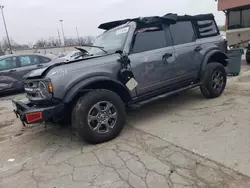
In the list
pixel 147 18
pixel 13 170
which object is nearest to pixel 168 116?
pixel 147 18

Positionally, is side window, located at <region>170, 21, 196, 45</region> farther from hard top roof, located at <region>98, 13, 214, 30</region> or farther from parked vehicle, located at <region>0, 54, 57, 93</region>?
parked vehicle, located at <region>0, 54, 57, 93</region>

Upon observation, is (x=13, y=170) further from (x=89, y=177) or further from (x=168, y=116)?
(x=168, y=116)

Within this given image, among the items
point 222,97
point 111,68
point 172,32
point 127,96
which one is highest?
point 172,32

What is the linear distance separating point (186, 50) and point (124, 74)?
1.67 m

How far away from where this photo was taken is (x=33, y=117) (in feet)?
10.3

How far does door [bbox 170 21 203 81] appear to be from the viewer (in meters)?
4.49

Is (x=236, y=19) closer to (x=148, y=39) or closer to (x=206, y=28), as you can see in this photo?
(x=206, y=28)

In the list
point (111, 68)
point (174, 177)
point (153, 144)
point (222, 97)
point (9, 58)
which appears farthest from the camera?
point (9, 58)

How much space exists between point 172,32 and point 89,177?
3230 millimetres

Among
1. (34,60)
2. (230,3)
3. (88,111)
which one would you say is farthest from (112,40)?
(230,3)

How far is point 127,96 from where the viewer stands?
3.81 m

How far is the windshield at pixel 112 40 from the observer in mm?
4008

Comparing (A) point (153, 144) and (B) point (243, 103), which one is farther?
(B) point (243, 103)

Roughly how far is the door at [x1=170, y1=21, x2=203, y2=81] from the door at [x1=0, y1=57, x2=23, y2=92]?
6.11m
